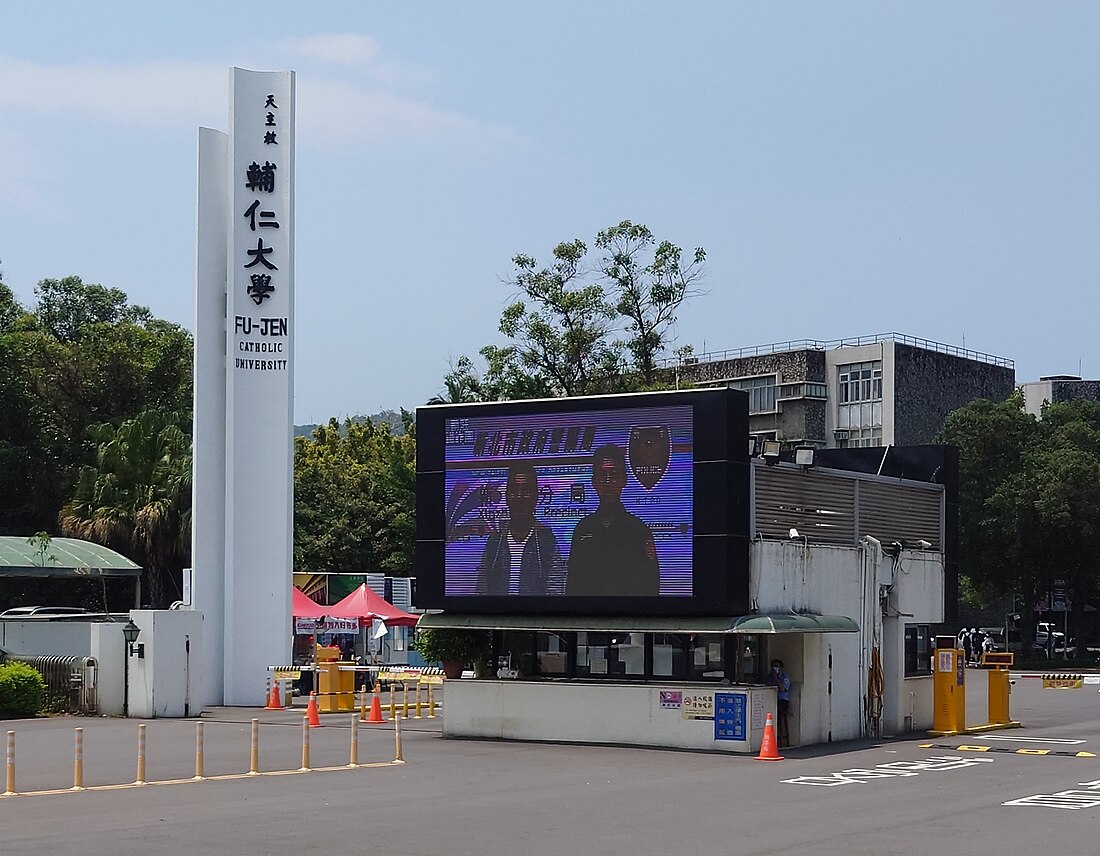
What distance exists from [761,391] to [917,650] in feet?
203

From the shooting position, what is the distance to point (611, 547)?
28.0m

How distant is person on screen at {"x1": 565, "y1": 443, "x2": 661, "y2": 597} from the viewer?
2769cm

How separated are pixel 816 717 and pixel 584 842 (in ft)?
44.5

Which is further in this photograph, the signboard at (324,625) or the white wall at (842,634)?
the signboard at (324,625)

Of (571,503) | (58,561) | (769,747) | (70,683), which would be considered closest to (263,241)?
(70,683)

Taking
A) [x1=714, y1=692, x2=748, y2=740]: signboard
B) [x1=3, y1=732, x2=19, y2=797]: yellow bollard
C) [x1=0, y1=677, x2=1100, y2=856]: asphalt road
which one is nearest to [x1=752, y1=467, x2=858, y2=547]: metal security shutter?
[x1=714, y1=692, x2=748, y2=740]: signboard

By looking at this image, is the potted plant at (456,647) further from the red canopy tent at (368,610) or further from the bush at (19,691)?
the red canopy tent at (368,610)

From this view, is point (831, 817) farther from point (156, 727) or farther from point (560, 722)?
point (156, 727)

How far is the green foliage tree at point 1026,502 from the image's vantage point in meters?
70.4

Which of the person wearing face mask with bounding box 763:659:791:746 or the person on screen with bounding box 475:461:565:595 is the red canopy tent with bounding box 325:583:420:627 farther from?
the person wearing face mask with bounding box 763:659:791:746

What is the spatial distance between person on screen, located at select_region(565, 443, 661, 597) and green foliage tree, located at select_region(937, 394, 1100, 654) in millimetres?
45085

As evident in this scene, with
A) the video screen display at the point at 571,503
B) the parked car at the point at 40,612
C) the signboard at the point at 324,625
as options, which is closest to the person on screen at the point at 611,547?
the video screen display at the point at 571,503

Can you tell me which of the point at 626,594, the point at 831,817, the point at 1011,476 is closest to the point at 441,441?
the point at 626,594

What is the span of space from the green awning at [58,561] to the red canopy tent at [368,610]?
6.78 meters
